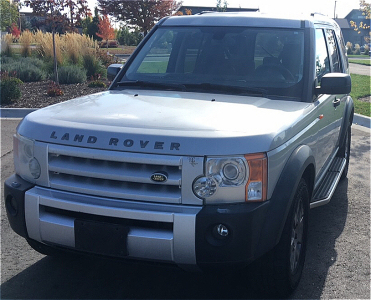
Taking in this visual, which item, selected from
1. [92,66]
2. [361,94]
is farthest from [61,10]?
[361,94]

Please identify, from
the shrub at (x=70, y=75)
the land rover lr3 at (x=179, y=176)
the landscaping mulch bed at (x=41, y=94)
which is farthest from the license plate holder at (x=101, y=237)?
the shrub at (x=70, y=75)

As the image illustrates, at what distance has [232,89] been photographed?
4.15 metres

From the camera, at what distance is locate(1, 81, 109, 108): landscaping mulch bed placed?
12500 mm

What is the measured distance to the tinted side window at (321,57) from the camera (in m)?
4.53

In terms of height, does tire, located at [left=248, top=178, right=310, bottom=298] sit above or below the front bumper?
below

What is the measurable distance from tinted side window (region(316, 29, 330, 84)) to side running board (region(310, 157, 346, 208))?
100 cm

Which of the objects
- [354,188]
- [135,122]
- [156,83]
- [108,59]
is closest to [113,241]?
[135,122]

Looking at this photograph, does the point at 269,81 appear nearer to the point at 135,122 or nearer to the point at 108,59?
the point at 135,122

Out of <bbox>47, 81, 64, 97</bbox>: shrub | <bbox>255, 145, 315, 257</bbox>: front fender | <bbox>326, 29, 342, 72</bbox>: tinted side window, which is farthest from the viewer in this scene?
<bbox>47, 81, 64, 97</bbox>: shrub

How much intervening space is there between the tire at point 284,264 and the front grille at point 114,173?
77 cm

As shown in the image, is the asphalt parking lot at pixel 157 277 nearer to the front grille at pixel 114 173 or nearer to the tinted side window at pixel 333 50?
the front grille at pixel 114 173

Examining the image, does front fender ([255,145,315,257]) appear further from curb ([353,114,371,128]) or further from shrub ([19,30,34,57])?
shrub ([19,30,34,57])

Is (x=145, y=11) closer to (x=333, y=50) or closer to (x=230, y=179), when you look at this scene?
(x=333, y=50)

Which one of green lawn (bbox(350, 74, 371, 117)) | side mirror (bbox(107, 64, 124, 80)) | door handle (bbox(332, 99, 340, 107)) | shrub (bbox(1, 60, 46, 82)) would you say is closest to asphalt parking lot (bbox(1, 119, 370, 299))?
door handle (bbox(332, 99, 340, 107))
